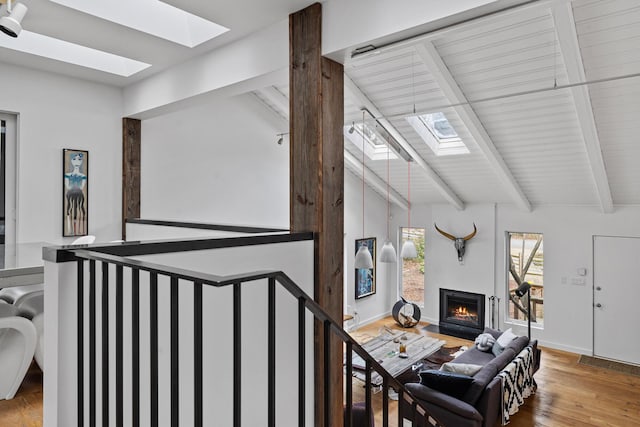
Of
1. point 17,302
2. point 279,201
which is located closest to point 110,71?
point 17,302

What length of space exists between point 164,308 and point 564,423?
502 centimetres

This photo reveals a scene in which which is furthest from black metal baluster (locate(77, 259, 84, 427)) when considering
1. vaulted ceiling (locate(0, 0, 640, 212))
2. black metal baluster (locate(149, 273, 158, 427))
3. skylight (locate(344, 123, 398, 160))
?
skylight (locate(344, 123, 398, 160))

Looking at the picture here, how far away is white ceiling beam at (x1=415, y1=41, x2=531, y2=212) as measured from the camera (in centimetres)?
408

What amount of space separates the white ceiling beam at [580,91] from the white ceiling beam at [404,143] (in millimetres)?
1936

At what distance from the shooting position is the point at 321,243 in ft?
8.44

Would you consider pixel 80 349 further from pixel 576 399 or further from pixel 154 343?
pixel 576 399

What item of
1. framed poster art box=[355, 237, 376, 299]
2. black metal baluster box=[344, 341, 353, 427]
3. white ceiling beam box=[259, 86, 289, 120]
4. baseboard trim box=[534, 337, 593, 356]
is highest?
white ceiling beam box=[259, 86, 289, 120]

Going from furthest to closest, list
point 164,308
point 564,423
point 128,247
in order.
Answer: point 564,423
point 164,308
point 128,247

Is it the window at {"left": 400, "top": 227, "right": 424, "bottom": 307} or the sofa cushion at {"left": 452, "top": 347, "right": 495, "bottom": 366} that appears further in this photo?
the window at {"left": 400, "top": 227, "right": 424, "bottom": 307}

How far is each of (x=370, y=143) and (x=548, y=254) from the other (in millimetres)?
3754

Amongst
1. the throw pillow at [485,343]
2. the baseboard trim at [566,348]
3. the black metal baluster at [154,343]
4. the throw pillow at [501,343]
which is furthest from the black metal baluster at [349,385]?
the baseboard trim at [566,348]

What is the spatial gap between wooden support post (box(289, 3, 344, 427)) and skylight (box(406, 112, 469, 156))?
350 cm

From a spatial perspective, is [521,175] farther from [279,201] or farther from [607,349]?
[279,201]

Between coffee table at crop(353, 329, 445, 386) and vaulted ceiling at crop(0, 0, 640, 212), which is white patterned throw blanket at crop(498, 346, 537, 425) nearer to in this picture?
coffee table at crop(353, 329, 445, 386)
